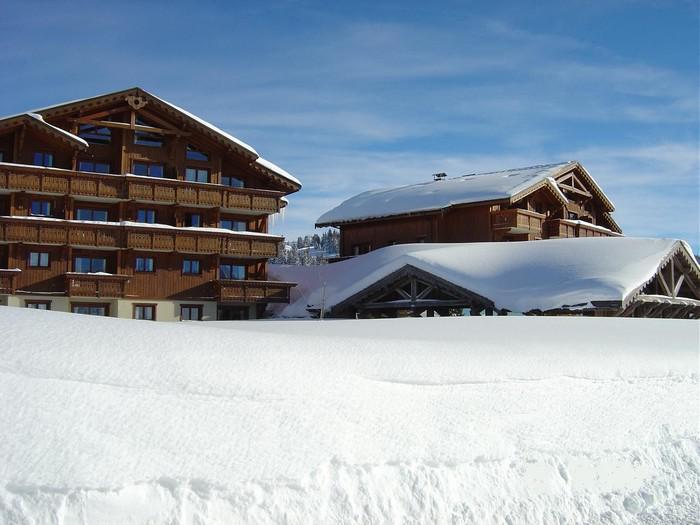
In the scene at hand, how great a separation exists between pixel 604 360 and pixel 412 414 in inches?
147

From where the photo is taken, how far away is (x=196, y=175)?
109 feet

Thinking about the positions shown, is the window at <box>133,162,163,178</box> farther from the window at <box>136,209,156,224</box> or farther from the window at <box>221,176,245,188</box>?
the window at <box>221,176,245,188</box>

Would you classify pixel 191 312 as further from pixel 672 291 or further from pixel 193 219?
pixel 672 291

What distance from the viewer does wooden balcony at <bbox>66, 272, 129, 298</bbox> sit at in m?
29.1

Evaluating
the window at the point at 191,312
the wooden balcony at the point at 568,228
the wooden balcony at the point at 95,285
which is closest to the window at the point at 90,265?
the wooden balcony at the point at 95,285

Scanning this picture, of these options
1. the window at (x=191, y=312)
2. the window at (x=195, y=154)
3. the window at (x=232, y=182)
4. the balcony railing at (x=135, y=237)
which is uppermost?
the window at (x=195, y=154)

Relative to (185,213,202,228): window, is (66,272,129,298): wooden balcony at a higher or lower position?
lower

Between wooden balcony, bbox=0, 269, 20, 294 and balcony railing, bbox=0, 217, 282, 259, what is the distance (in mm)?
1260

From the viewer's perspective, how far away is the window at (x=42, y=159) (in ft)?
98.7

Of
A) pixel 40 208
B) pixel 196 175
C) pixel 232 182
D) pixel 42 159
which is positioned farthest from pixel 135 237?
pixel 232 182

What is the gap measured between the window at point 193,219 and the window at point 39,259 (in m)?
6.26

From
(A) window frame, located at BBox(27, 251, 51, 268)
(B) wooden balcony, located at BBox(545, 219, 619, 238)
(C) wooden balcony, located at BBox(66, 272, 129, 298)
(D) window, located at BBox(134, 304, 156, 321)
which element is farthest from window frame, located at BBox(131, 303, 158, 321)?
(B) wooden balcony, located at BBox(545, 219, 619, 238)

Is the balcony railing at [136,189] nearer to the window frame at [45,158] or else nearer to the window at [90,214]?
the window frame at [45,158]

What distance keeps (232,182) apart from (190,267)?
15.6ft
